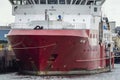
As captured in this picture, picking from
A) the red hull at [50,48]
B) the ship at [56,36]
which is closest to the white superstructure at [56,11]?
the ship at [56,36]

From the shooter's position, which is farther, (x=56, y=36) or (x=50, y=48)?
(x=50, y=48)

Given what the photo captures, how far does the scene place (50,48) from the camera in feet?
169

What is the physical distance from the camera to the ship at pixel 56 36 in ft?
169

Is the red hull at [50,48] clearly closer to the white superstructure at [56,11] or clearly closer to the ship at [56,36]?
the ship at [56,36]

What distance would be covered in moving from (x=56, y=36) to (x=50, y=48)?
1090mm

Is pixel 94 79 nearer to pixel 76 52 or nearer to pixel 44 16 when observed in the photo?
pixel 76 52

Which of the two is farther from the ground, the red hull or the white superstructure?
the white superstructure

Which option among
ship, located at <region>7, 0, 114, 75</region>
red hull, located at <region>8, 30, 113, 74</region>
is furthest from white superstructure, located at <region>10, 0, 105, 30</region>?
red hull, located at <region>8, 30, 113, 74</region>

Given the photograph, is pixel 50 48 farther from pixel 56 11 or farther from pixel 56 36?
pixel 56 11

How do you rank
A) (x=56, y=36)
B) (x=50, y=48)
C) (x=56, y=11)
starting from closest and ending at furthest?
(x=56, y=36) → (x=50, y=48) → (x=56, y=11)

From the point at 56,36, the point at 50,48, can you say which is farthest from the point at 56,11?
the point at 50,48

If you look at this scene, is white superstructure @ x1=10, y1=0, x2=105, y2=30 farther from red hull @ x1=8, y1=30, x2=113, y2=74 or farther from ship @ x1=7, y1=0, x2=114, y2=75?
red hull @ x1=8, y1=30, x2=113, y2=74

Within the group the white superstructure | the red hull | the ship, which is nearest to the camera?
the red hull

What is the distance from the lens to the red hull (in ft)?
169
